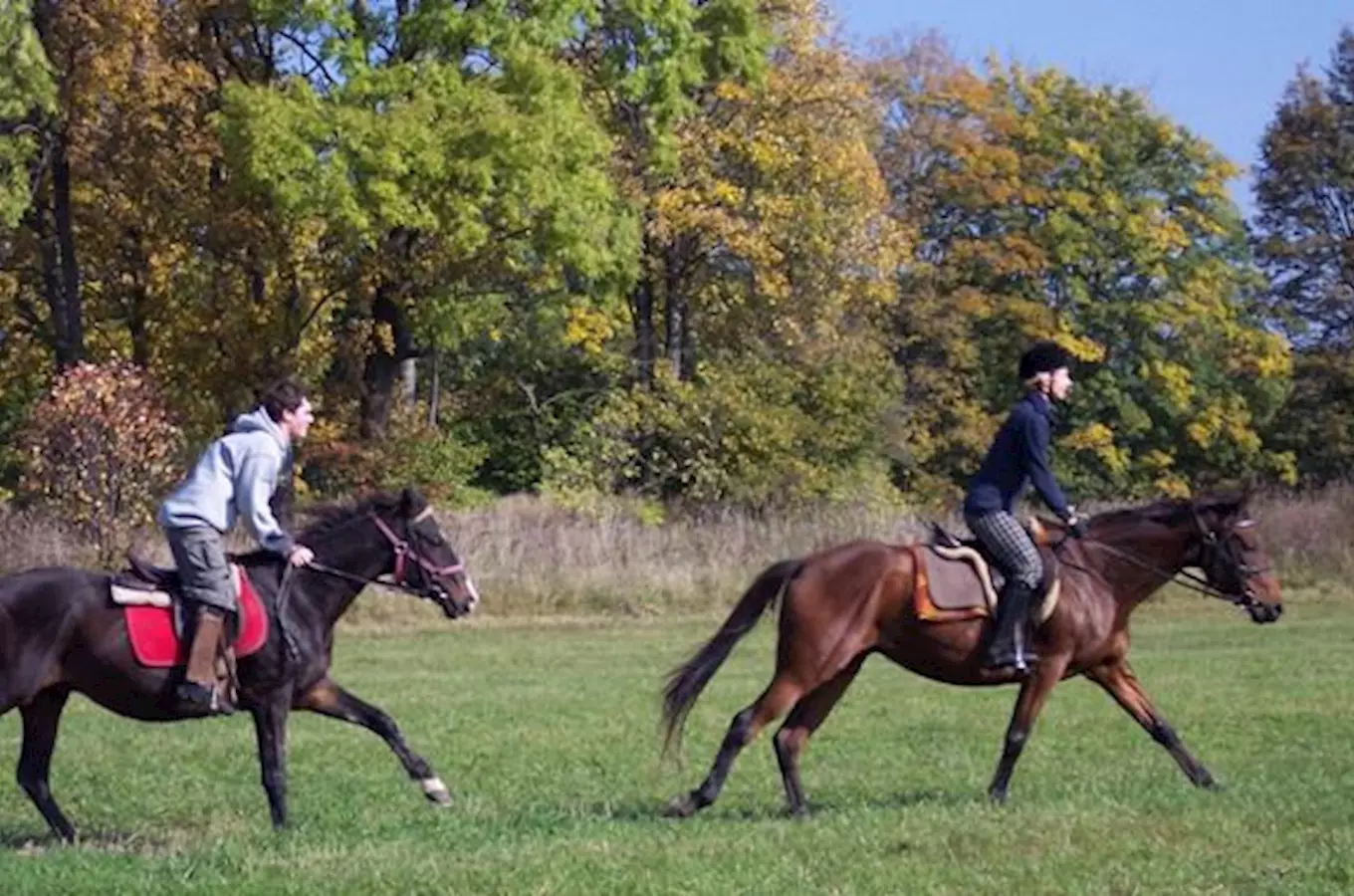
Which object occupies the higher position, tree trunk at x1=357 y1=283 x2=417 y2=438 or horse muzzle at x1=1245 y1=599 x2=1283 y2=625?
tree trunk at x1=357 y1=283 x2=417 y2=438

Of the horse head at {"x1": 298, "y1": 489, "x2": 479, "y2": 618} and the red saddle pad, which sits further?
the horse head at {"x1": 298, "y1": 489, "x2": 479, "y2": 618}

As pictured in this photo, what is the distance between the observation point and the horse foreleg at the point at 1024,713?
15023 millimetres

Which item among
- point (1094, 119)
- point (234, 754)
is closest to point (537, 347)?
point (1094, 119)

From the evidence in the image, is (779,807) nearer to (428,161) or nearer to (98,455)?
(98,455)

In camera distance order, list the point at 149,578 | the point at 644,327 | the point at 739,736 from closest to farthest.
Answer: the point at 149,578 → the point at 739,736 → the point at 644,327

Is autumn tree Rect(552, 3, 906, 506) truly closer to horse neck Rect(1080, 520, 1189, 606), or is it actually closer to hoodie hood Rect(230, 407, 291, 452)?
horse neck Rect(1080, 520, 1189, 606)

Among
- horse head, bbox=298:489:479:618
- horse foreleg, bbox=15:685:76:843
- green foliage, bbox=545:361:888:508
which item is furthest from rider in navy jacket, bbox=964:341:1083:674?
green foliage, bbox=545:361:888:508

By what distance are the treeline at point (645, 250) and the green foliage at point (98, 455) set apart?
32 cm

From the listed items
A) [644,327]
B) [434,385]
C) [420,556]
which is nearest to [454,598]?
[420,556]

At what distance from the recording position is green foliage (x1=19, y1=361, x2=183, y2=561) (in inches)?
1586

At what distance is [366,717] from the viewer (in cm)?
1483

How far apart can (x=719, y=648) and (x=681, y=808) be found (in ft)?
3.78

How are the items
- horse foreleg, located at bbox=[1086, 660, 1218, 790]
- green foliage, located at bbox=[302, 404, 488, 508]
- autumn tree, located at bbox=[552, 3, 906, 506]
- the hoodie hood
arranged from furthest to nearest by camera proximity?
autumn tree, located at bbox=[552, 3, 906, 506] → green foliage, located at bbox=[302, 404, 488, 508] → horse foreleg, located at bbox=[1086, 660, 1218, 790] → the hoodie hood

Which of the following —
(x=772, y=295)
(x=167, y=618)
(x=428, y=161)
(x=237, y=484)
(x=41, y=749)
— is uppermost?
(x=428, y=161)
